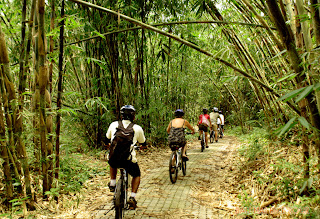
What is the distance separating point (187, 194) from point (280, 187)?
1.34 metres

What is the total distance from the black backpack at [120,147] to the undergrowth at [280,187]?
155 centimetres

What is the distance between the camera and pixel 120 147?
2.66 metres

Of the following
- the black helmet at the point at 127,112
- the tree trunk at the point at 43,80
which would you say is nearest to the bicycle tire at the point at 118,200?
the black helmet at the point at 127,112

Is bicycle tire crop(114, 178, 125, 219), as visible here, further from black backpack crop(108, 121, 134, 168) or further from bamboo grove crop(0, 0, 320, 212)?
bamboo grove crop(0, 0, 320, 212)

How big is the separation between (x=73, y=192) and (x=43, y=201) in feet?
2.06

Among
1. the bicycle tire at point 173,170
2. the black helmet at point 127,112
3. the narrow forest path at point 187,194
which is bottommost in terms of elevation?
the narrow forest path at point 187,194

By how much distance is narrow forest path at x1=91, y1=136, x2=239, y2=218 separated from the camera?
2.98 m

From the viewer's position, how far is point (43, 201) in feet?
9.82

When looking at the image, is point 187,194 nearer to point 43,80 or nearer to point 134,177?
point 134,177

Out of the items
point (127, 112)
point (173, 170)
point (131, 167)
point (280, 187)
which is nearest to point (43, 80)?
point (127, 112)

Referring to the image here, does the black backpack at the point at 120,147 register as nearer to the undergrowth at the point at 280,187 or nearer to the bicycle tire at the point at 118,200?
the bicycle tire at the point at 118,200

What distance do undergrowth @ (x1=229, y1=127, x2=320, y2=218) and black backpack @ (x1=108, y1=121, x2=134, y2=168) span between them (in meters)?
1.55

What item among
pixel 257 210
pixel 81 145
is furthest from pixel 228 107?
pixel 257 210

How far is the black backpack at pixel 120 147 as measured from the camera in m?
2.67
